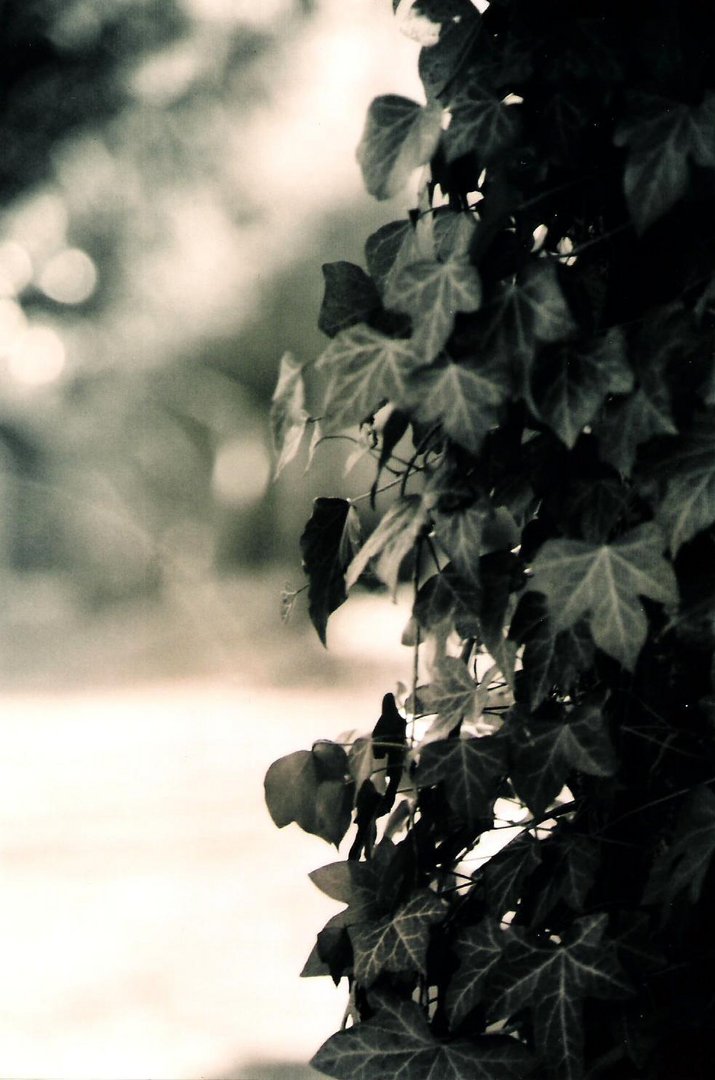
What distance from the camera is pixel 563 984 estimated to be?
75 cm

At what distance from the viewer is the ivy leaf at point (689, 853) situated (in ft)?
2.37

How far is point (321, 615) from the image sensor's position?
0.86 m

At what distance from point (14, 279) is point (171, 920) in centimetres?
84

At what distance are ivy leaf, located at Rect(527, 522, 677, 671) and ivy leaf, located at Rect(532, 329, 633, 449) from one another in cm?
8

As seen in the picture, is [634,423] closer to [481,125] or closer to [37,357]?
[481,125]

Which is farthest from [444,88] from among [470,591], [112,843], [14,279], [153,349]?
[112,843]

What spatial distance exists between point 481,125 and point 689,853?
520mm

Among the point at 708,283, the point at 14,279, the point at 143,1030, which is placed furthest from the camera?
the point at 14,279

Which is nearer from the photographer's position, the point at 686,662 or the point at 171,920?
the point at 686,662

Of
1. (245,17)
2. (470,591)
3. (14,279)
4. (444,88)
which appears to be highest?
(245,17)

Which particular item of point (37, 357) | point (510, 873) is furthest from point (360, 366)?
point (37, 357)

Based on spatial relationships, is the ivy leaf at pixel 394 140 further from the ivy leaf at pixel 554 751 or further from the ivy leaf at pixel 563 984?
the ivy leaf at pixel 563 984

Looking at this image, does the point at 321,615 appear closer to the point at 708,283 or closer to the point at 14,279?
the point at 708,283

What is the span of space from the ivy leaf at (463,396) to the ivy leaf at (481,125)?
→ 154 mm
